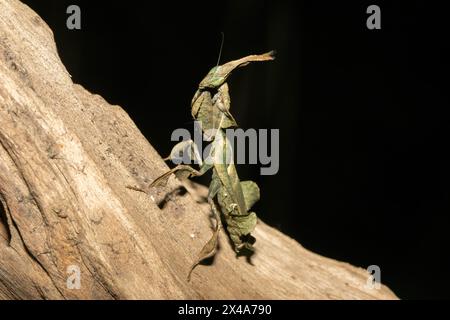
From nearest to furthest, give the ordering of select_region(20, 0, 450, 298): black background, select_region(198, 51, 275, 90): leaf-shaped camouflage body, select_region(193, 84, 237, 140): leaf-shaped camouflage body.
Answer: select_region(198, 51, 275, 90): leaf-shaped camouflage body → select_region(193, 84, 237, 140): leaf-shaped camouflage body → select_region(20, 0, 450, 298): black background

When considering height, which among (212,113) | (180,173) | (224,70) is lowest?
(180,173)

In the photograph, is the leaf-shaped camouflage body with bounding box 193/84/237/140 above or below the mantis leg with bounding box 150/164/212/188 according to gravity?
above


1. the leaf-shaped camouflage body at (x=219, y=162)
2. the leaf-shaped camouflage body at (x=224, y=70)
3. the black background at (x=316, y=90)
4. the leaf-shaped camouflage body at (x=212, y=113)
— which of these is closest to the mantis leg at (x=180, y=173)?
the leaf-shaped camouflage body at (x=219, y=162)

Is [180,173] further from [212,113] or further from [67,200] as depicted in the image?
[67,200]

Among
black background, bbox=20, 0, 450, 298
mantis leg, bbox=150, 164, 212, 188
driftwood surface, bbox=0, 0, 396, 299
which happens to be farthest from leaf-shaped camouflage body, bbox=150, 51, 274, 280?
black background, bbox=20, 0, 450, 298

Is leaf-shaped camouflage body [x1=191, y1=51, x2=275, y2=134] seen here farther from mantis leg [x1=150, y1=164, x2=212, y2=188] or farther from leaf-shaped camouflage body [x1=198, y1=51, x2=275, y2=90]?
mantis leg [x1=150, y1=164, x2=212, y2=188]

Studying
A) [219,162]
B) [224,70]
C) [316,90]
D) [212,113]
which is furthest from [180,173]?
[316,90]
